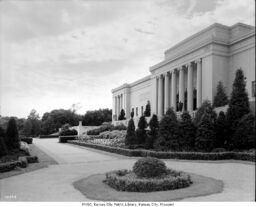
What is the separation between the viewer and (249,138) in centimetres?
1255

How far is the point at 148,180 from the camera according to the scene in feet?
22.9

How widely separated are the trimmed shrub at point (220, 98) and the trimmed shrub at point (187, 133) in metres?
3.75

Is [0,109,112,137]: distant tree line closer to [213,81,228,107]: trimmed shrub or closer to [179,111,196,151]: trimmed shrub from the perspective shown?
[179,111,196,151]: trimmed shrub

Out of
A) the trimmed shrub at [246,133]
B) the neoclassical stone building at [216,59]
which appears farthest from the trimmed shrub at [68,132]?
the trimmed shrub at [246,133]

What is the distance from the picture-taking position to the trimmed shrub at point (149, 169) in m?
7.49

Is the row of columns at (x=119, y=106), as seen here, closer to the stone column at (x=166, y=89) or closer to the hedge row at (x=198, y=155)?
the hedge row at (x=198, y=155)

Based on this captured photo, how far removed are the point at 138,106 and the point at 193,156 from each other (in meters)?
3.36

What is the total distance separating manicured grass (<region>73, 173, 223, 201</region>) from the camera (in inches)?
247

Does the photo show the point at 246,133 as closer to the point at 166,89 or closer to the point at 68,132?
the point at 166,89

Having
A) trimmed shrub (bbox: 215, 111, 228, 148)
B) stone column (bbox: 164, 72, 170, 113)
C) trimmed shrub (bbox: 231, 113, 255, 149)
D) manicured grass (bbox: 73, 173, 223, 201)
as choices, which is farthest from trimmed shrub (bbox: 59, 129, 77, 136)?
manicured grass (bbox: 73, 173, 223, 201)

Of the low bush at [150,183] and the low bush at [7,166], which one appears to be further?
the low bush at [7,166]

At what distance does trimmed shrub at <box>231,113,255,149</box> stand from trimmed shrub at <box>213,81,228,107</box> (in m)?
2.95

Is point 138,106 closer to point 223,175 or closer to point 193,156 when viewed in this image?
point 193,156

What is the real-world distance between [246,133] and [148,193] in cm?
757
